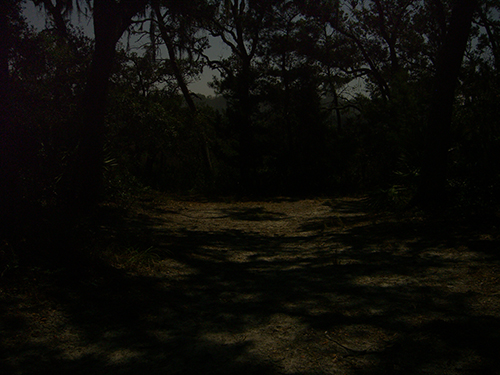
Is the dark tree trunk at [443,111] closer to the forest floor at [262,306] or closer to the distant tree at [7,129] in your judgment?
the forest floor at [262,306]

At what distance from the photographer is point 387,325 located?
333cm

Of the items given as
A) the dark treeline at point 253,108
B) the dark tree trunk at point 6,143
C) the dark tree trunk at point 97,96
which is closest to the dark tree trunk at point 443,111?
the dark treeline at point 253,108

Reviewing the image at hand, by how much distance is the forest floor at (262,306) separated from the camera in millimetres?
2850

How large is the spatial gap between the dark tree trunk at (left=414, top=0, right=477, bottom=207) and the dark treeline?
0.02m

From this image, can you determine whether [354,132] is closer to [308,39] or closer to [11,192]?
[308,39]

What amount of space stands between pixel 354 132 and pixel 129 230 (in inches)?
449

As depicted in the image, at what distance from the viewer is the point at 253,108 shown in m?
14.7

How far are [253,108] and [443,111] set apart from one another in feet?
26.1

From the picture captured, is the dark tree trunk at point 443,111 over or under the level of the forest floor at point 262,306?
over

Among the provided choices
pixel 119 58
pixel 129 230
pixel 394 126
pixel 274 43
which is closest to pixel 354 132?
pixel 394 126

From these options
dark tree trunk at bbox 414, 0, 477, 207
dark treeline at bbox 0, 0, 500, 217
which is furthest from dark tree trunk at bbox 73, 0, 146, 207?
dark tree trunk at bbox 414, 0, 477, 207

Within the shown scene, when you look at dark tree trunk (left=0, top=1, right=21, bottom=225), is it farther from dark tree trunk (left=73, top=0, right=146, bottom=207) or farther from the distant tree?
dark tree trunk (left=73, top=0, right=146, bottom=207)

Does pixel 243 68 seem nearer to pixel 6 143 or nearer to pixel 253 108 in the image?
pixel 253 108

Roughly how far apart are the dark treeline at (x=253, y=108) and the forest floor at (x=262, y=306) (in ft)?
4.25
